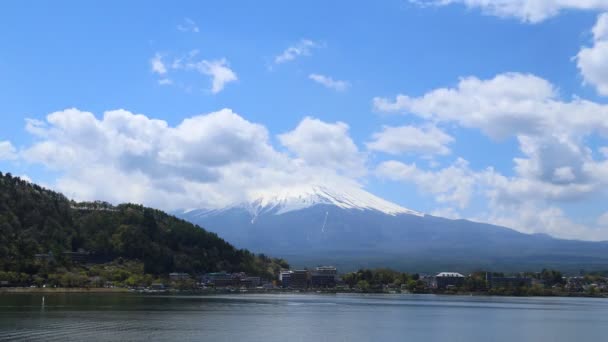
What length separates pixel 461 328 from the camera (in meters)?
49.3

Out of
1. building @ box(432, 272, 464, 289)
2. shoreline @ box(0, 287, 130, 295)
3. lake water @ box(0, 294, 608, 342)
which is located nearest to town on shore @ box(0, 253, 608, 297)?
building @ box(432, 272, 464, 289)

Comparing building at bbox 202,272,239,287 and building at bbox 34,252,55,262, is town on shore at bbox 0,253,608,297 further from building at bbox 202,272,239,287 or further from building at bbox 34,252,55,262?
building at bbox 34,252,55,262

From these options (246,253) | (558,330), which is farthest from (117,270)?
(558,330)

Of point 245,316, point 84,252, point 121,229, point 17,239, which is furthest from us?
point 121,229

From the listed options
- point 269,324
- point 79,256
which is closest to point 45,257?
point 79,256

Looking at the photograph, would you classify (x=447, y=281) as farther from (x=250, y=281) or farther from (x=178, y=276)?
(x=178, y=276)

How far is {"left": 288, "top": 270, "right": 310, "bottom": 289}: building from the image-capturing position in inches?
4924

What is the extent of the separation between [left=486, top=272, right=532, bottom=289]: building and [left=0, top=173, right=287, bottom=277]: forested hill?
1435 inches

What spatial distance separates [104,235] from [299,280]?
3417cm

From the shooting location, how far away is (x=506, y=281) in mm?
119250

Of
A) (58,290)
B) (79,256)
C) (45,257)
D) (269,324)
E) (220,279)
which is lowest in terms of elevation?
(269,324)

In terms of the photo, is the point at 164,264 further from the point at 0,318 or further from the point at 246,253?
the point at 0,318

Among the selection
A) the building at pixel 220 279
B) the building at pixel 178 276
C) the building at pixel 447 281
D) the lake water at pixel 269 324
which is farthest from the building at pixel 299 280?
the lake water at pixel 269 324

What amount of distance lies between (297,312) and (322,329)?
14.9 meters
